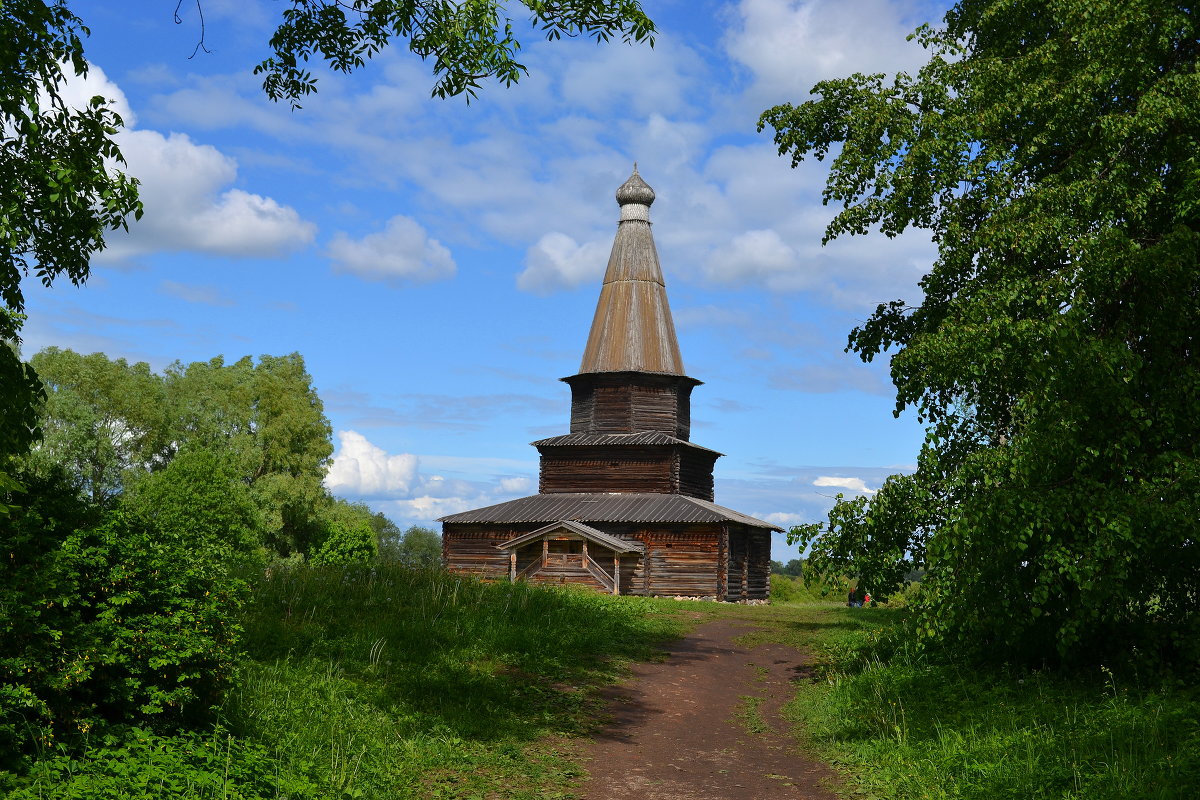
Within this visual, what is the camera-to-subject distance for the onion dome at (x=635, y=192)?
41.9 meters

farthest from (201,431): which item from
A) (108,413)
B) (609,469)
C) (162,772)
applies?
(162,772)

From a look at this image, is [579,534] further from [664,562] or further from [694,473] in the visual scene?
[694,473]

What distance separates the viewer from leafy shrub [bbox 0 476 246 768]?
725 centimetres

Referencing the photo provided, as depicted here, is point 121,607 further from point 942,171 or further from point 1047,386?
point 942,171

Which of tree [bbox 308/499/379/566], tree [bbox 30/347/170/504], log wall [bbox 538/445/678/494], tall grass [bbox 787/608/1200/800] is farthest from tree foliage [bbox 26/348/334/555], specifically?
tall grass [bbox 787/608/1200/800]

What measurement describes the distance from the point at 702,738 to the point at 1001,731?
10.7 ft

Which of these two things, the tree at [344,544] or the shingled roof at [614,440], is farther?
the tree at [344,544]

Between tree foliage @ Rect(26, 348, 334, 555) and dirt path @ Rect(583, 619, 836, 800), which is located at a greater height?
tree foliage @ Rect(26, 348, 334, 555)

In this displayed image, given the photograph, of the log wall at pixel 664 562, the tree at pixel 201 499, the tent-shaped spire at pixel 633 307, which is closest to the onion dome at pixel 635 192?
the tent-shaped spire at pixel 633 307

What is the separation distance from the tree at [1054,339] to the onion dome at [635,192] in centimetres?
2720

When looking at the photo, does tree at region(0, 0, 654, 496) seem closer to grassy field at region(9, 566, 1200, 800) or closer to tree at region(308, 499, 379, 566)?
grassy field at region(9, 566, 1200, 800)

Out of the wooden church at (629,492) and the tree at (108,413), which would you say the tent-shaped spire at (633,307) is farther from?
the tree at (108,413)

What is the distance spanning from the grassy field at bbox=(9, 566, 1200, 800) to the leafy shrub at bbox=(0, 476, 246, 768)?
0.97 ft

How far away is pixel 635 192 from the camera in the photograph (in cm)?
4197
